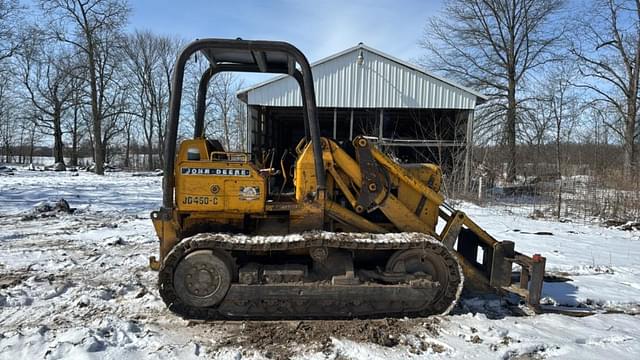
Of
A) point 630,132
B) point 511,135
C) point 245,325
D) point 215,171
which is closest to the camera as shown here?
point 245,325

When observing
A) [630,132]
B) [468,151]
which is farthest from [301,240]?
[630,132]

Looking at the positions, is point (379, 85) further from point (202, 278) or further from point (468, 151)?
point (202, 278)

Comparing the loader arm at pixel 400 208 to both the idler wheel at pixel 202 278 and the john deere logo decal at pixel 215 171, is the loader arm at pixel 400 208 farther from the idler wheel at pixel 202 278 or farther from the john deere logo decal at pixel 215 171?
the idler wheel at pixel 202 278

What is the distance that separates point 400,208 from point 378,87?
1403cm

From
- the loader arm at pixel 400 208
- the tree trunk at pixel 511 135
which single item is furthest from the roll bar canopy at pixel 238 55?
the tree trunk at pixel 511 135

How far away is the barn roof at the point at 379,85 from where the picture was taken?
1772cm

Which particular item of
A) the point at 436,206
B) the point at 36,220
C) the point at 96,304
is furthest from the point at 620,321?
the point at 36,220

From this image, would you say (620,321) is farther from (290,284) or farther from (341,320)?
(290,284)

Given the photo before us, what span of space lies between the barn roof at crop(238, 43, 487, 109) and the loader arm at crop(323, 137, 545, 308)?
44.0 feet

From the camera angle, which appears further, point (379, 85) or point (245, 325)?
point (379, 85)

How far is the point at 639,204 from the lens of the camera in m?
11.5

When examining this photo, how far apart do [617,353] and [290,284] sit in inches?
117

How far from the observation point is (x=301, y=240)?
4.10 m

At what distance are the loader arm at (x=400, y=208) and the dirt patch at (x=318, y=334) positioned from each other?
38.0 inches
